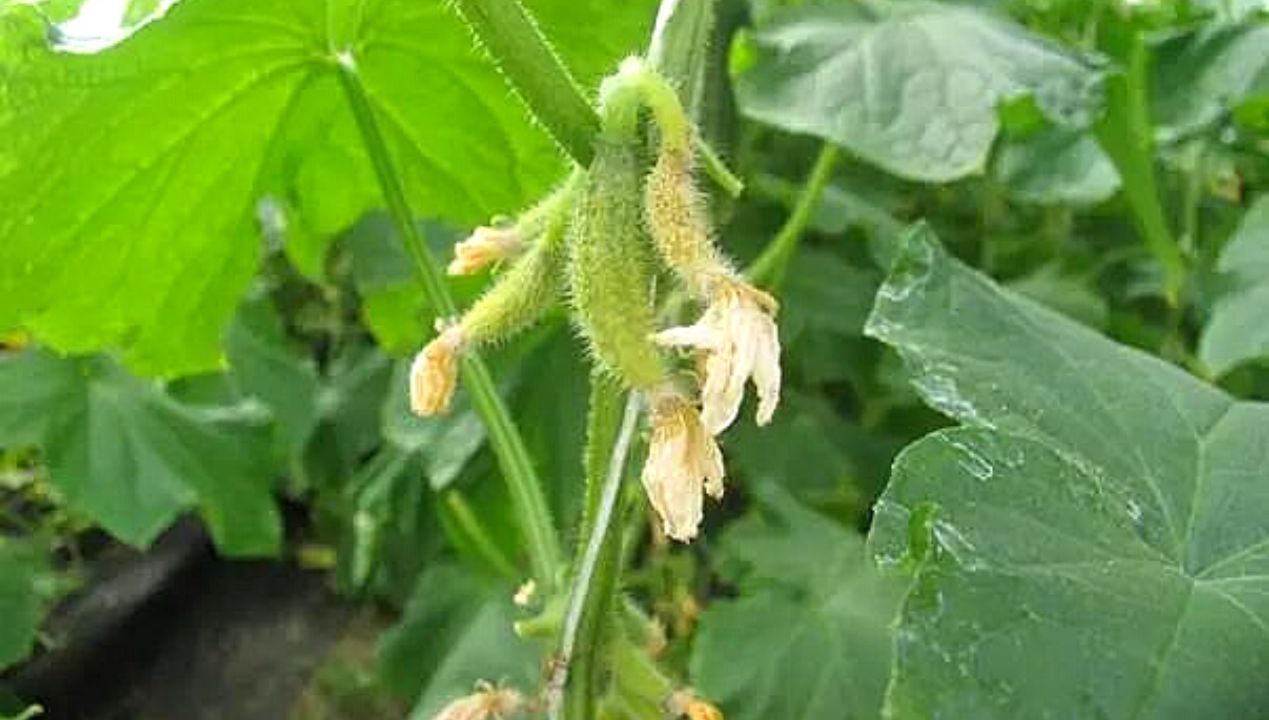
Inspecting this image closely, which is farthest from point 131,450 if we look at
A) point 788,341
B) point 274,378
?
point 788,341

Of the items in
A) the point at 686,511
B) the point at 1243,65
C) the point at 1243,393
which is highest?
the point at 686,511

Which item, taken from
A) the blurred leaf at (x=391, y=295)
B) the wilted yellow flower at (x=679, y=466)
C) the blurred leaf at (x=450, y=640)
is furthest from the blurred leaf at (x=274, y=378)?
the wilted yellow flower at (x=679, y=466)

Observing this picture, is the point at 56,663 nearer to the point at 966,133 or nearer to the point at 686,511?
the point at 966,133

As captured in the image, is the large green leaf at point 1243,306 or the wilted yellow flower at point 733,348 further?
the large green leaf at point 1243,306

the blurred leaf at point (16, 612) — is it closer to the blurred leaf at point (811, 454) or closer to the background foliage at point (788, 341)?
the background foliage at point (788, 341)

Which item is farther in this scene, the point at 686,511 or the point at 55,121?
the point at 55,121

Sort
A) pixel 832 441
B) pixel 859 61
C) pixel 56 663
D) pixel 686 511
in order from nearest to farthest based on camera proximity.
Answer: pixel 686 511 < pixel 859 61 < pixel 832 441 < pixel 56 663

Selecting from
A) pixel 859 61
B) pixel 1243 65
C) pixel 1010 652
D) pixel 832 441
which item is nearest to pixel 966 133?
pixel 859 61
